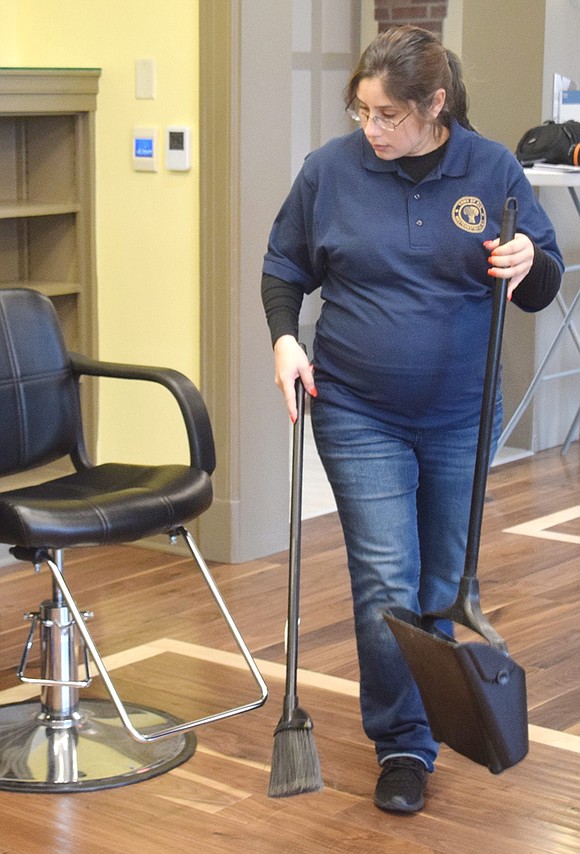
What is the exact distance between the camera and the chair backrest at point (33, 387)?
293cm

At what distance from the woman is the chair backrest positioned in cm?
71

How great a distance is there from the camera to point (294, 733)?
2.30 meters

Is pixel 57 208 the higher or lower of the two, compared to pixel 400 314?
higher

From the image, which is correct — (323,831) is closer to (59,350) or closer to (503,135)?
(59,350)

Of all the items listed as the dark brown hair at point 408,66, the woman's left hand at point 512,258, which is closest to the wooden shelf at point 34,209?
the dark brown hair at point 408,66

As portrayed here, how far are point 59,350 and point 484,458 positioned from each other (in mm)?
1177

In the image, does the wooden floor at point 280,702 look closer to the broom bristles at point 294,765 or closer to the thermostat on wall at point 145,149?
the broom bristles at point 294,765

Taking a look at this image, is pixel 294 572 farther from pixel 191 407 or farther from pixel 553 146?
pixel 553 146

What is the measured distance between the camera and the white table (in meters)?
4.88

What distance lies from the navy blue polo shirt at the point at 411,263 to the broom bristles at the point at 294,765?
561 millimetres

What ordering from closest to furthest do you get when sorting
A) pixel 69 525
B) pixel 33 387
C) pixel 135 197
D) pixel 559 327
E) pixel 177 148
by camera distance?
pixel 69 525 → pixel 33 387 → pixel 177 148 → pixel 135 197 → pixel 559 327

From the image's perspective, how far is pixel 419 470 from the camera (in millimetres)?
2455

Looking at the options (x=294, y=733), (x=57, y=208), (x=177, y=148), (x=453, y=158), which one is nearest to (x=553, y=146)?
(x=177, y=148)

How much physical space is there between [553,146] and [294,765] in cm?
332
